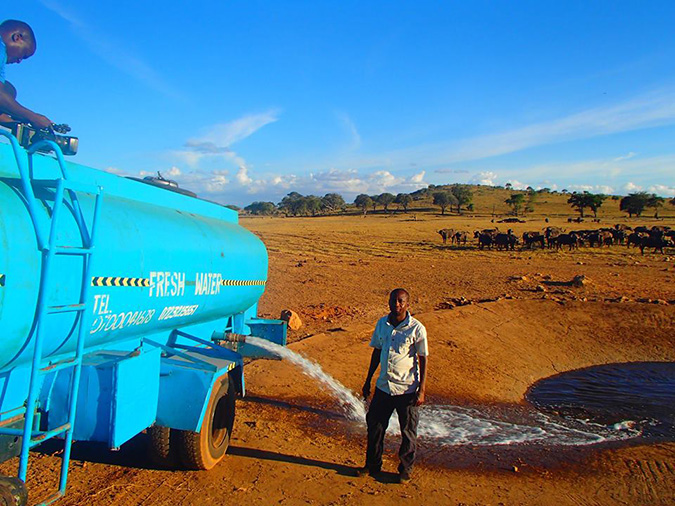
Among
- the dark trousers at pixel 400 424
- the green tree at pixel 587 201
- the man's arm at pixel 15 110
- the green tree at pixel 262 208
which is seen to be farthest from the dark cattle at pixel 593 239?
the green tree at pixel 262 208

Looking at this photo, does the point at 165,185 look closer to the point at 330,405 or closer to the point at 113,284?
the point at 113,284

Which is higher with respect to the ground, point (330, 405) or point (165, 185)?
point (165, 185)

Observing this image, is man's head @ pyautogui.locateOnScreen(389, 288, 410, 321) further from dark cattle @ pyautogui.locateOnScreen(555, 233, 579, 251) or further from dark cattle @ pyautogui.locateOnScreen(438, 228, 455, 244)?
dark cattle @ pyautogui.locateOnScreen(438, 228, 455, 244)

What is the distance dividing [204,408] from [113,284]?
150cm

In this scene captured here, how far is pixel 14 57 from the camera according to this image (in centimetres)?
546

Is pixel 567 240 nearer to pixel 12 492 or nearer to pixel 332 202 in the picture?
pixel 12 492

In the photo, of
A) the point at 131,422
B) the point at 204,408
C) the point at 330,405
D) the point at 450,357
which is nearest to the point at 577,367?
the point at 450,357

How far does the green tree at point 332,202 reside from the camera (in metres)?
94.2

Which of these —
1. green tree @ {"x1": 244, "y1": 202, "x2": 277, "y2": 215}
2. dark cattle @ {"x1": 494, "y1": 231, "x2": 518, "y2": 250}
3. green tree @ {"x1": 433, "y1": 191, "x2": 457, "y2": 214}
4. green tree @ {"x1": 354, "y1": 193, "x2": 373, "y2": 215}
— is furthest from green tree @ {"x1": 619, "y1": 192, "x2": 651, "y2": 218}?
green tree @ {"x1": 244, "y1": 202, "x2": 277, "y2": 215}

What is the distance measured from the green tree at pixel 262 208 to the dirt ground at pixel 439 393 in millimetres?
77298

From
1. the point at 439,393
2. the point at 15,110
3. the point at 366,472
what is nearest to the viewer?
the point at 15,110

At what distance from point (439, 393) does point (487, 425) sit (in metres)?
1.43

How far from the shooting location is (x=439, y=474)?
559cm

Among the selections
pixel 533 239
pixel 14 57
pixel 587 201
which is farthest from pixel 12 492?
pixel 587 201
